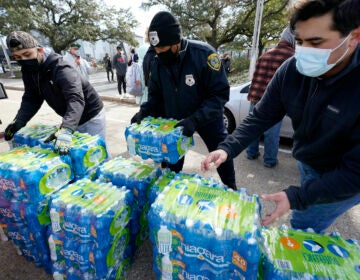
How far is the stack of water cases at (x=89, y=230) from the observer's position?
1464 mm

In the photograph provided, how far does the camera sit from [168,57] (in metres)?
2.00

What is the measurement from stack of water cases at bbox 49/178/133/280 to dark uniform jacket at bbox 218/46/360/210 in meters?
1.12

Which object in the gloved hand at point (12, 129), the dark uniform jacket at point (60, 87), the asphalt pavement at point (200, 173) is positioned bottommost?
the asphalt pavement at point (200, 173)

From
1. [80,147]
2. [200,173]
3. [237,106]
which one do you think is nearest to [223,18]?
[237,106]

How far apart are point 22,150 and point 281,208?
2.08m

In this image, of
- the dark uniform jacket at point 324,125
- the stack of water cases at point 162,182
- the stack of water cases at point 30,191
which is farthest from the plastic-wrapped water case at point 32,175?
the dark uniform jacket at point 324,125

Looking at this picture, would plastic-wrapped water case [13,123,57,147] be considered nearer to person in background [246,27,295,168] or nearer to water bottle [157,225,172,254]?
water bottle [157,225,172,254]

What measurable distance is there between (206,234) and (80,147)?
132 cm

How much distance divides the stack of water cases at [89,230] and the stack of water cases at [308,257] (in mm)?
963

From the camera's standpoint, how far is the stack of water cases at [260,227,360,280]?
40.8 inches

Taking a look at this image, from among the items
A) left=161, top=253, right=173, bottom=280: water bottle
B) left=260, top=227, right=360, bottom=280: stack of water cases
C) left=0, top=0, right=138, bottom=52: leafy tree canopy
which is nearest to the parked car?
left=260, top=227, right=360, bottom=280: stack of water cases

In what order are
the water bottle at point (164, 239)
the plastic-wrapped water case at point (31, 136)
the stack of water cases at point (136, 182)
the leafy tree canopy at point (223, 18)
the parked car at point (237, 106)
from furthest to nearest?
the leafy tree canopy at point (223, 18) → the parked car at point (237, 106) → the plastic-wrapped water case at point (31, 136) → the stack of water cases at point (136, 182) → the water bottle at point (164, 239)

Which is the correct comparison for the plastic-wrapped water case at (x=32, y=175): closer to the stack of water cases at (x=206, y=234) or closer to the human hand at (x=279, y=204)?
the stack of water cases at (x=206, y=234)

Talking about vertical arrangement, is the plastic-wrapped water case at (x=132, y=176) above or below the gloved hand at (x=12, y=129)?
below
